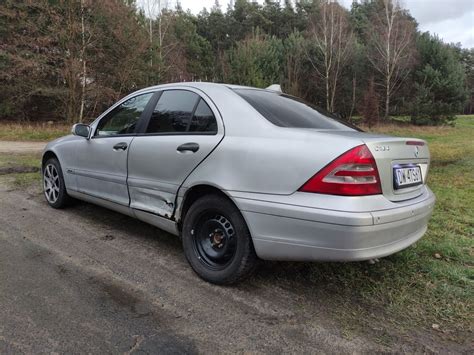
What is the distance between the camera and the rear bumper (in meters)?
2.27

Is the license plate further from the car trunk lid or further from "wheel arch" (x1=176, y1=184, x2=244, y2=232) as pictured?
"wheel arch" (x1=176, y1=184, x2=244, y2=232)

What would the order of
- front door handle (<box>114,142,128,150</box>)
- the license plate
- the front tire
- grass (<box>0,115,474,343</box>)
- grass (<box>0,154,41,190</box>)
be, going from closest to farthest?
1. grass (<box>0,115,474,343</box>)
2. the license plate
3. the front tire
4. front door handle (<box>114,142,128,150</box>)
5. grass (<box>0,154,41,190</box>)

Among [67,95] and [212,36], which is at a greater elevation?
[212,36]

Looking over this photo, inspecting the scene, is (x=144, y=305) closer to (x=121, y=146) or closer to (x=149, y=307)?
(x=149, y=307)

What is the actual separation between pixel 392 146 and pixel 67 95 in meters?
19.7

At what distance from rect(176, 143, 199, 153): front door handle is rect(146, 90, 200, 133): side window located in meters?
0.18

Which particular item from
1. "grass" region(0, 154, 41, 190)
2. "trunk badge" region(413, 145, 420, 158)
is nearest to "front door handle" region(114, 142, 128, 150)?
"trunk badge" region(413, 145, 420, 158)

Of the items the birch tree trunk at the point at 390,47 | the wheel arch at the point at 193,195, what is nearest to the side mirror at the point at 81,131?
the wheel arch at the point at 193,195

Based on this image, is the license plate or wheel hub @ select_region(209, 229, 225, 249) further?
wheel hub @ select_region(209, 229, 225, 249)

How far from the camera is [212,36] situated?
47.7m

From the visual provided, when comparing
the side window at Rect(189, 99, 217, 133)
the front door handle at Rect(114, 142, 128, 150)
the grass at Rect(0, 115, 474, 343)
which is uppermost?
the side window at Rect(189, 99, 217, 133)

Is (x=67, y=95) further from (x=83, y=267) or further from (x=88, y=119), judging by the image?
(x=83, y=267)

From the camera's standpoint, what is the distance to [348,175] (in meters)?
2.32

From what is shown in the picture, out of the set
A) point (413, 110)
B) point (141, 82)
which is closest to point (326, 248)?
point (141, 82)
